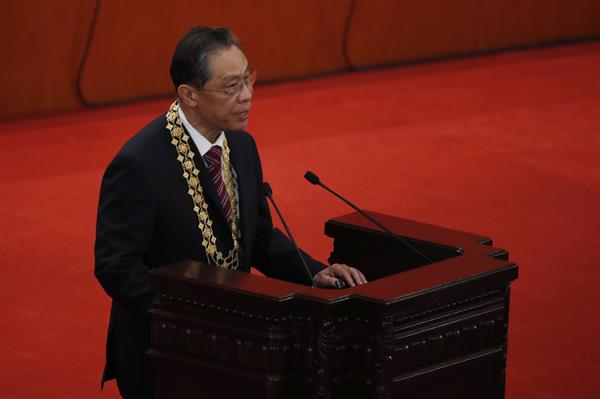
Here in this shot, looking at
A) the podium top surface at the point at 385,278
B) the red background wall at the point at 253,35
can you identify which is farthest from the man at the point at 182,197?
the red background wall at the point at 253,35

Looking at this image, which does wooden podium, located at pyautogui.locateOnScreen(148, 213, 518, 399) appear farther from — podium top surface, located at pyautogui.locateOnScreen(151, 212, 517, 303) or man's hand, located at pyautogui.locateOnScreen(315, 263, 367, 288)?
man's hand, located at pyautogui.locateOnScreen(315, 263, 367, 288)

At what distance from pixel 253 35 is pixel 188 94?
18.0 ft

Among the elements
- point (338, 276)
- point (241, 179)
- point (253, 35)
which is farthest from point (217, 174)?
point (253, 35)

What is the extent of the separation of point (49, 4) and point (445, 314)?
5.24 meters

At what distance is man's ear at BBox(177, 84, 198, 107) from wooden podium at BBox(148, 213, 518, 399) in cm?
41

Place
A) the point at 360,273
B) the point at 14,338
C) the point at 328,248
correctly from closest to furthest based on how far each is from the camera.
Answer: the point at 360,273 < the point at 14,338 < the point at 328,248

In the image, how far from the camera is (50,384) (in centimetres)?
444

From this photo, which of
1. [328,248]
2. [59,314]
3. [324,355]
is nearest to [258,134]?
[328,248]

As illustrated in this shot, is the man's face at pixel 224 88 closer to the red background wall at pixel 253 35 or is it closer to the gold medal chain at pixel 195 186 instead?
the gold medal chain at pixel 195 186

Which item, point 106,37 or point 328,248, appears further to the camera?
point 106,37

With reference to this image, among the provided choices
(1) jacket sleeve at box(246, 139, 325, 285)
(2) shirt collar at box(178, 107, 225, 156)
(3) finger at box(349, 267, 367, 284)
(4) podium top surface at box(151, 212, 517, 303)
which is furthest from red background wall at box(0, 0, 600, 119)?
(4) podium top surface at box(151, 212, 517, 303)

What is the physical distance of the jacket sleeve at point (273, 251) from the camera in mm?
3420

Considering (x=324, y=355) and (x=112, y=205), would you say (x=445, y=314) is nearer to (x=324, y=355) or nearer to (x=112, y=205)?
(x=324, y=355)

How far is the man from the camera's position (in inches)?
122
